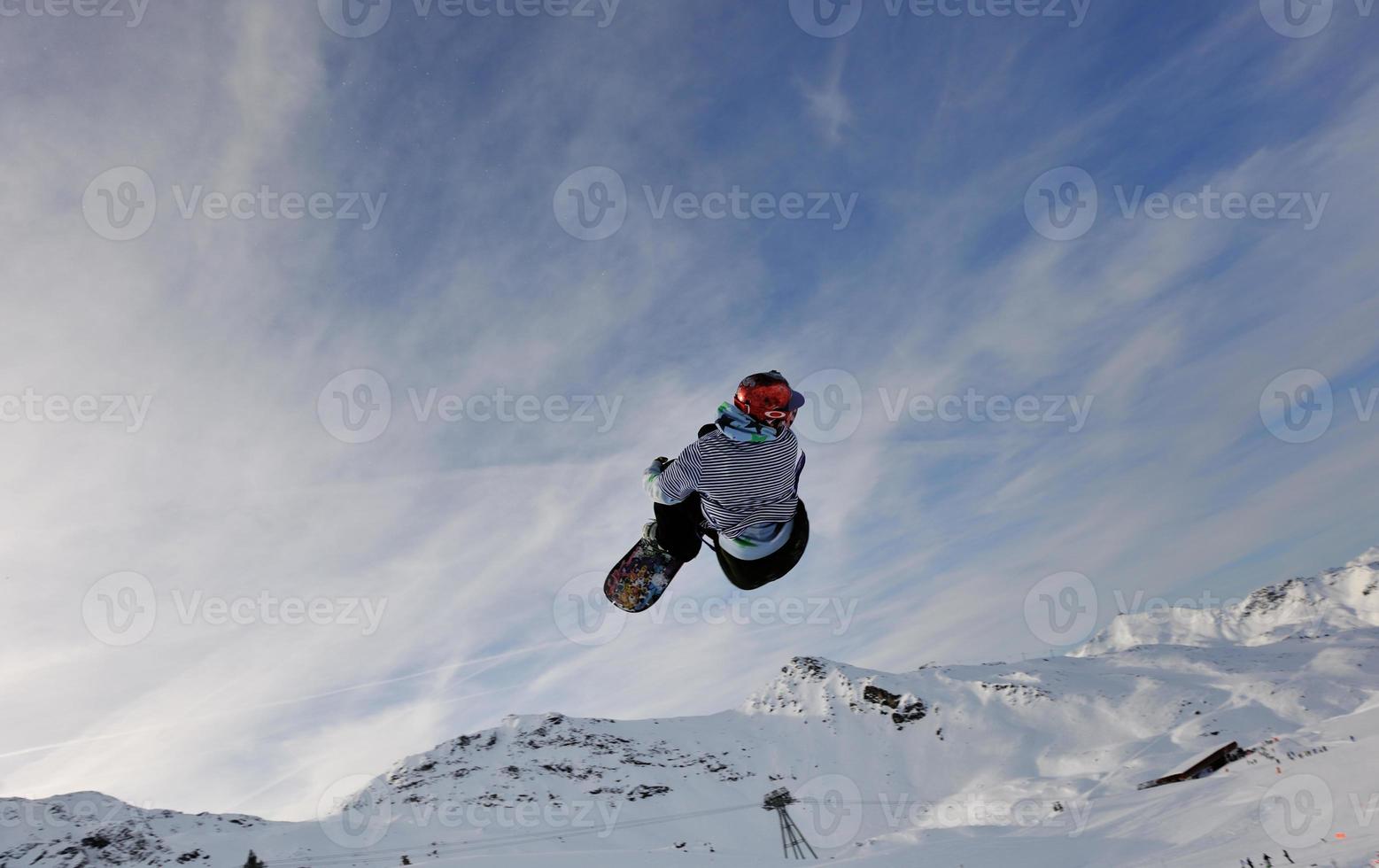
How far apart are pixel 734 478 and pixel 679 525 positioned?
1428 millimetres

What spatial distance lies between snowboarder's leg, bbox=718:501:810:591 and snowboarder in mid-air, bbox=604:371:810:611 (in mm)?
12

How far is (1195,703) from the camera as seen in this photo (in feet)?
460

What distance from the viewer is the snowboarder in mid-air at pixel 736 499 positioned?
7.86m

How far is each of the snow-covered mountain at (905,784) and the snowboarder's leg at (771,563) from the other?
2032cm

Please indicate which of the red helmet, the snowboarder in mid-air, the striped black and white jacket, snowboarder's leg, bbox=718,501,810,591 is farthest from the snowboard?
the red helmet

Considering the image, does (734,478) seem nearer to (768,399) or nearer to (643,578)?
(768,399)

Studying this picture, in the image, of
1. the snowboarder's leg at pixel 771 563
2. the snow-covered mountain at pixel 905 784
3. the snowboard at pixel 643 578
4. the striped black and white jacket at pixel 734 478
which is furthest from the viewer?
the snow-covered mountain at pixel 905 784

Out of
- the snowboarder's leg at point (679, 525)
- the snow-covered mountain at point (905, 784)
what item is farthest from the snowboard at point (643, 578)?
the snow-covered mountain at point (905, 784)

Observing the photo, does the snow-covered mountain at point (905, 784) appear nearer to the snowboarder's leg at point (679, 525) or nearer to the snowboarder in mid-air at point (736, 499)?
the snowboarder in mid-air at point (736, 499)

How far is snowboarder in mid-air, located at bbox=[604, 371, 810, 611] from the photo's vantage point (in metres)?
7.86

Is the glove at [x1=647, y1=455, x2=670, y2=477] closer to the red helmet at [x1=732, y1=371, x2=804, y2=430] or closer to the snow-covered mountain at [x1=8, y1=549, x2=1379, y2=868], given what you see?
the red helmet at [x1=732, y1=371, x2=804, y2=430]

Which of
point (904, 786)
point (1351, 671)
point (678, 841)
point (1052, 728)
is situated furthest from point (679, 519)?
point (1351, 671)

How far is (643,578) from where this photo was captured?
1015 cm

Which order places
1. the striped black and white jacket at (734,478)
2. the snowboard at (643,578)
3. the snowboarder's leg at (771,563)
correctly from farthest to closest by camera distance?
A: the snowboard at (643,578) → the snowboarder's leg at (771,563) → the striped black and white jacket at (734,478)
